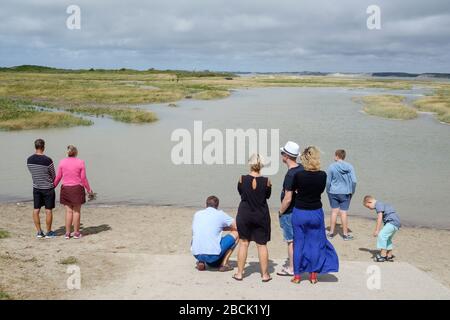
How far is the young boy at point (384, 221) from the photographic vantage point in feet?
28.5

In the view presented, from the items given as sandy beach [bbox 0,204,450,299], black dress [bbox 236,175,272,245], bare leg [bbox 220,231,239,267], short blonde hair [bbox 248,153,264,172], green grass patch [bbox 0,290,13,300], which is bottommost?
sandy beach [bbox 0,204,450,299]

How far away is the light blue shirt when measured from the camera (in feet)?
24.3

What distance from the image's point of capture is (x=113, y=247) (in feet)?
31.8

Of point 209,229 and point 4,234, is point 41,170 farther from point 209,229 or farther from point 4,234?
point 209,229

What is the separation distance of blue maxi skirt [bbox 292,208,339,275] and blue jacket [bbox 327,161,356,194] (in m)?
3.35

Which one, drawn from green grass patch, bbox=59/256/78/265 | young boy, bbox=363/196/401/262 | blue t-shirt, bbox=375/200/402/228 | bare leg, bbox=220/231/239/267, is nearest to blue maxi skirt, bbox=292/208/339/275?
bare leg, bbox=220/231/239/267

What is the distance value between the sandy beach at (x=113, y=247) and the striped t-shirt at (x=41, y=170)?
3.90 feet

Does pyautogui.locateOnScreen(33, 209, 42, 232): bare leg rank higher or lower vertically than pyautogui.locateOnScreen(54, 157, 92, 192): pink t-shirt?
lower

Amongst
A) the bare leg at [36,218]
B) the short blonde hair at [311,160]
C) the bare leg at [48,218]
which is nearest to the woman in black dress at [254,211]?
the short blonde hair at [311,160]

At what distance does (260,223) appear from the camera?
6.91 meters

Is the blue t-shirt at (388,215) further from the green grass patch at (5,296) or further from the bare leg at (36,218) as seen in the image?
the bare leg at (36,218)

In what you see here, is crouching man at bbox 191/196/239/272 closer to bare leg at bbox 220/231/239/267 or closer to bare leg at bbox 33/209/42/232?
bare leg at bbox 220/231/239/267

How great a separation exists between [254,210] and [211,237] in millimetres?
1016

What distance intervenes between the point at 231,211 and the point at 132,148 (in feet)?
40.1
